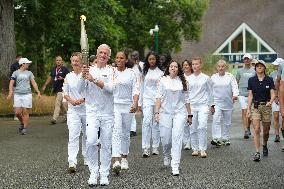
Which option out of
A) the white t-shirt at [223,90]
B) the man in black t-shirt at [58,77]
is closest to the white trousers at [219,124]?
the white t-shirt at [223,90]

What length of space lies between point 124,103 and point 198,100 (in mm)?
2419

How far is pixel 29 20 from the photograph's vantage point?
3030 centimetres

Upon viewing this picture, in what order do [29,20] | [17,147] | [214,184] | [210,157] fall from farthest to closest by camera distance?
[29,20], [17,147], [210,157], [214,184]

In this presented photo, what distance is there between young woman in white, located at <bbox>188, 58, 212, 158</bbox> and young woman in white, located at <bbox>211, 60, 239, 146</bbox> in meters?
1.34

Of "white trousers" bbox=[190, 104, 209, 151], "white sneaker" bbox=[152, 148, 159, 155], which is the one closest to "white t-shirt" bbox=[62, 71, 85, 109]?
"white sneaker" bbox=[152, 148, 159, 155]

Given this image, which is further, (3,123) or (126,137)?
(3,123)

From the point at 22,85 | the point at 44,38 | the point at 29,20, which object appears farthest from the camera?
the point at 44,38

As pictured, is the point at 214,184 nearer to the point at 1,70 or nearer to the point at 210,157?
the point at 210,157

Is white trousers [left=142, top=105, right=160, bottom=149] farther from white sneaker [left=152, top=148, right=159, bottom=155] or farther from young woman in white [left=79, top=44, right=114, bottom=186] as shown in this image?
young woman in white [left=79, top=44, right=114, bottom=186]

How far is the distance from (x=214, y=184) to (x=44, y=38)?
956 inches

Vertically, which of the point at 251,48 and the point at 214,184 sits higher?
the point at 251,48

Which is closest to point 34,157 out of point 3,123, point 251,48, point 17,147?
point 17,147

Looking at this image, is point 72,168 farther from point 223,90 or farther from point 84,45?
point 223,90

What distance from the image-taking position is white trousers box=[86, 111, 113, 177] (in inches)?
382
